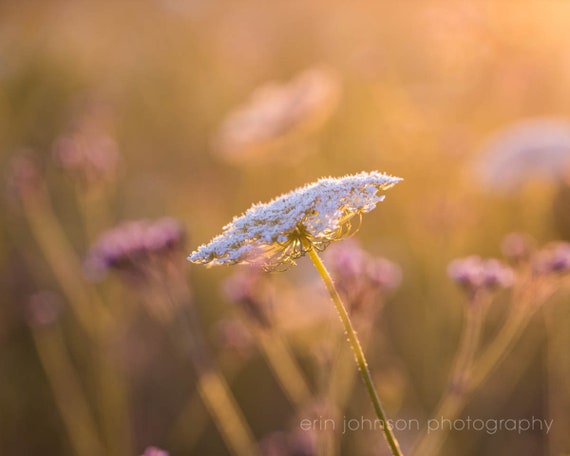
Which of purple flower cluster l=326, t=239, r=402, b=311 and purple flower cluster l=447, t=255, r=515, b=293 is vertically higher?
purple flower cluster l=326, t=239, r=402, b=311

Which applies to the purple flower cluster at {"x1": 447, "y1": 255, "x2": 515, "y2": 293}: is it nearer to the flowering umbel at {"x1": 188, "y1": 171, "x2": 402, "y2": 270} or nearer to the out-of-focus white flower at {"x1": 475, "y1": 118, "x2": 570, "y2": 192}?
the flowering umbel at {"x1": 188, "y1": 171, "x2": 402, "y2": 270}

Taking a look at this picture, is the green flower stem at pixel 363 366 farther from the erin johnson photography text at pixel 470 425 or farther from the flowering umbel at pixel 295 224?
the erin johnson photography text at pixel 470 425

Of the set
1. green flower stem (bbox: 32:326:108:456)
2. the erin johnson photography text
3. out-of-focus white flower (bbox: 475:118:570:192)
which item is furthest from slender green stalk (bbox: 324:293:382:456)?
green flower stem (bbox: 32:326:108:456)

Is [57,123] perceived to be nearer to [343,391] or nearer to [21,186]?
[21,186]

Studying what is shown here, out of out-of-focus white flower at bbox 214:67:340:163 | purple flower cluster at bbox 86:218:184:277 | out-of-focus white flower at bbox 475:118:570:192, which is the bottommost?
purple flower cluster at bbox 86:218:184:277

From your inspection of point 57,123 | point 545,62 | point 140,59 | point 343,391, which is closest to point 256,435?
point 343,391

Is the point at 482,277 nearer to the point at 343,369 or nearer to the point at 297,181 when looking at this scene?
the point at 343,369
